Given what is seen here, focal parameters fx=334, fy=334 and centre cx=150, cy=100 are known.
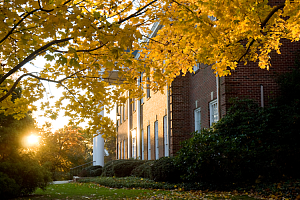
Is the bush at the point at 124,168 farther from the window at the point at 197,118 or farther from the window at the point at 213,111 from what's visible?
the window at the point at 213,111

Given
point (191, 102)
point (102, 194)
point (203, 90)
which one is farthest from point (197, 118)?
point (102, 194)

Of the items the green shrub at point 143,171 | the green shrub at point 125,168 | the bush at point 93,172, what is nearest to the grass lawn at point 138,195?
the green shrub at point 143,171

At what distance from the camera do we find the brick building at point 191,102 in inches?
532

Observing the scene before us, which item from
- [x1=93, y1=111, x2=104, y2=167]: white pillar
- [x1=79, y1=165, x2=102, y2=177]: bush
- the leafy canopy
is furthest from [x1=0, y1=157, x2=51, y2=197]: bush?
[x1=93, y1=111, x2=104, y2=167]: white pillar

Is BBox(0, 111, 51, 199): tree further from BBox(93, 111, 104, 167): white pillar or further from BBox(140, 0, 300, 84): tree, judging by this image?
BBox(93, 111, 104, 167): white pillar

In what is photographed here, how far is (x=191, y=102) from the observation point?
18.1m

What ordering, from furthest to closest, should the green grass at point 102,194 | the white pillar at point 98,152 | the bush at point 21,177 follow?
the white pillar at point 98,152 → the green grass at point 102,194 → the bush at point 21,177

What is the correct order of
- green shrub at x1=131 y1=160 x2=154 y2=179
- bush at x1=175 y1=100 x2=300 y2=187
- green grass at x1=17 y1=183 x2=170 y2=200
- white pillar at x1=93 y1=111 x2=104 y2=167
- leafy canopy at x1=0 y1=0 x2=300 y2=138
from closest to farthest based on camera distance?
leafy canopy at x1=0 y1=0 x2=300 y2=138 → green grass at x1=17 y1=183 x2=170 y2=200 → bush at x1=175 y1=100 x2=300 y2=187 → green shrub at x1=131 y1=160 x2=154 y2=179 → white pillar at x1=93 y1=111 x2=104 y2=167

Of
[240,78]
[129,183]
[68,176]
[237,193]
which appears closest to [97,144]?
[68,176]

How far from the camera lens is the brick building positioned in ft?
44.3

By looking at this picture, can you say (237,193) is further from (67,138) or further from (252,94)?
(67,138)

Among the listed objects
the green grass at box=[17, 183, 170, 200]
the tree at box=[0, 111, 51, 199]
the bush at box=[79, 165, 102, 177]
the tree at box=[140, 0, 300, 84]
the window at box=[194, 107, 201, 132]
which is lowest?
the bush at box=[79, 165, 102, 177]

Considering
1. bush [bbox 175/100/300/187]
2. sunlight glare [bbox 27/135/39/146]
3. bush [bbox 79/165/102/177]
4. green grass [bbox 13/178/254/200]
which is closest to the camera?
green grass [bbox 13/178/254/200]

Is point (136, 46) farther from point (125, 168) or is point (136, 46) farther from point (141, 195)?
point (125, 168)
